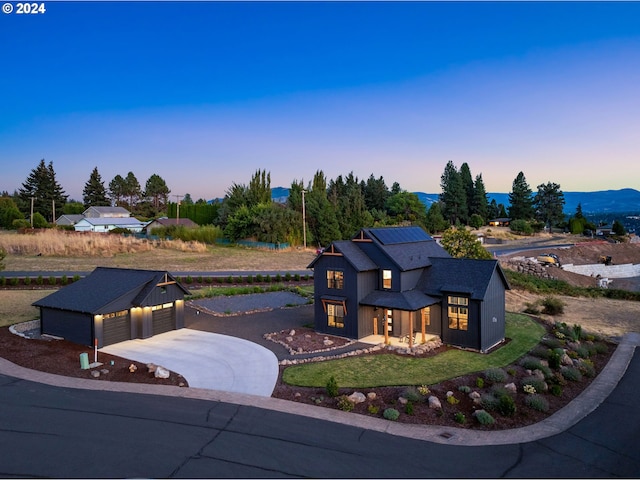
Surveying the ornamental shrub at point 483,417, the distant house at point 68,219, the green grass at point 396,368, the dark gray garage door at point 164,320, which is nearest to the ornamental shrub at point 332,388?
the green grass at point 396,368

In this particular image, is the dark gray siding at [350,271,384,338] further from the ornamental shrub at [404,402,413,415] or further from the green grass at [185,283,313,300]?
the green grass at [185,283,313,300]

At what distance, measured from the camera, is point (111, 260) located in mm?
48062

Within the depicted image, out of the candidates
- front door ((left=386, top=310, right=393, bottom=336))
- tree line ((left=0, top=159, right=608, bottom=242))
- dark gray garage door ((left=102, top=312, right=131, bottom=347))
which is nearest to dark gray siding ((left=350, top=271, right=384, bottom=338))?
front door ((left=386, top=310, right=393, bottom=336))

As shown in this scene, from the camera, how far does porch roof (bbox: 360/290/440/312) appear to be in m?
21.0

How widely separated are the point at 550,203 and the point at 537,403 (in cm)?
9345

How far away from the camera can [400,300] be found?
21.5 m

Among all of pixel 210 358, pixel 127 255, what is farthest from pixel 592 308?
pixel 127 255

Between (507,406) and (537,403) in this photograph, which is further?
(537,403)

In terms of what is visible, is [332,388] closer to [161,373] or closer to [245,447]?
[245,447]

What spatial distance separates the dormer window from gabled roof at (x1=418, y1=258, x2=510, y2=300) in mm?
1608

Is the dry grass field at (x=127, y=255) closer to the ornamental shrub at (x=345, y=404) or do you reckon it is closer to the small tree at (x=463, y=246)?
the small tree at (x=463, y=246)

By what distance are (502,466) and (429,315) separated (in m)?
11.6

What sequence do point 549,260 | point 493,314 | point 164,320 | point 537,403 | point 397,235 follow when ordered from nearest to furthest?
1. point 537,403
2. point 493,314
3. point 164,320
4. point 397,235
5. point 549,260

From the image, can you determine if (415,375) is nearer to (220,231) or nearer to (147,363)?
(147,363)
